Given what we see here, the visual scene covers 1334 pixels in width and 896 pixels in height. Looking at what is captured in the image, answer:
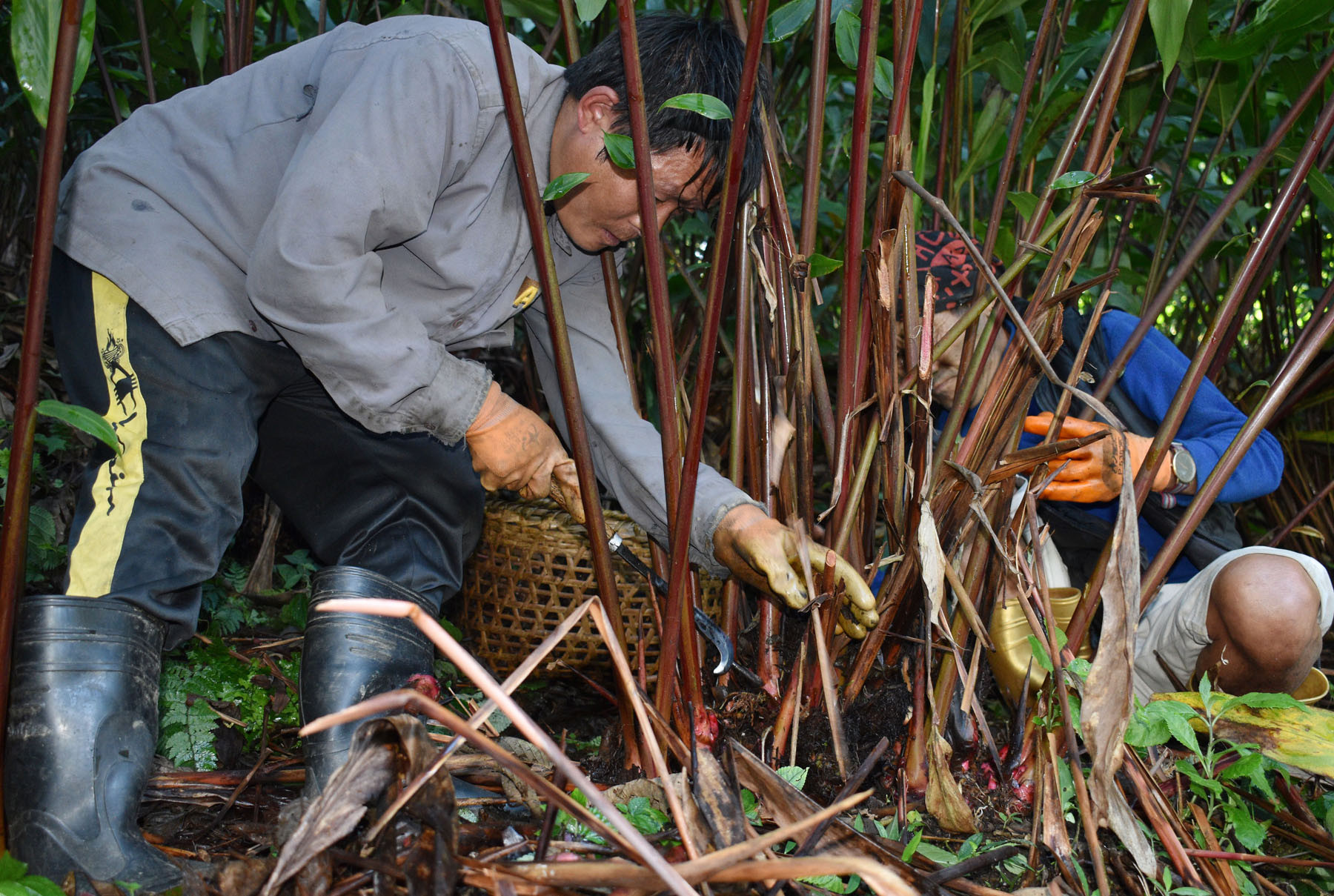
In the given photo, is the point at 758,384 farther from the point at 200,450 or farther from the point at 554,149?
the point at 200,450

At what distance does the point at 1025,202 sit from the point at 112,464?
1.17 m

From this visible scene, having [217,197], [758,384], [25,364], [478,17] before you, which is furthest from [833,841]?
[478,17]

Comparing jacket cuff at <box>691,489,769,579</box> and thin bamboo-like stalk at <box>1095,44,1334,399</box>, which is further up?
thin bamboo-like stalk at <box>1095,44,1334,399</box>

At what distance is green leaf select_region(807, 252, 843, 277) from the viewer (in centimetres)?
108

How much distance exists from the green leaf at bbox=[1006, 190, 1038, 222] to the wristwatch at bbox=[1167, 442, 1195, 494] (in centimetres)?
47

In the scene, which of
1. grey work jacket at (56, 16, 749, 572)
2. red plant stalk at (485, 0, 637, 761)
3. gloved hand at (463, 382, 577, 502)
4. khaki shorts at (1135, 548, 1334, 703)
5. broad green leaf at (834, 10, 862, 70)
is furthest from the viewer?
khaki shorts at (1135, 548, 1334, 703)

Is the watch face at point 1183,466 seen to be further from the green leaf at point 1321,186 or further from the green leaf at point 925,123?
the green leaf at point 925,123

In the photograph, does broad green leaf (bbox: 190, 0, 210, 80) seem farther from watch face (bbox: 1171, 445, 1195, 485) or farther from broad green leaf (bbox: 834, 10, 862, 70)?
watch face (bbox: 1171, 445, 1195, 485)

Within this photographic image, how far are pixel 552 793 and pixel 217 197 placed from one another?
3.08ft

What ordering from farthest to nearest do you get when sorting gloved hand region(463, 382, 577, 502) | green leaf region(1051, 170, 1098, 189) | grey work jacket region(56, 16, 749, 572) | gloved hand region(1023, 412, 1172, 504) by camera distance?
gloved hand region(1023, 412, 1172, 504), gloved hand region(463, 382, 577, 502), grey work jacket region(56, 16, 749, 572), green leaf region(1051, 170, 1098, 189)

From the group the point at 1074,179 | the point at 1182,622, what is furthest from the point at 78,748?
the point at 1182,622

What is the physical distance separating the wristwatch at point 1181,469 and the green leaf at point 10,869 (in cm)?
151

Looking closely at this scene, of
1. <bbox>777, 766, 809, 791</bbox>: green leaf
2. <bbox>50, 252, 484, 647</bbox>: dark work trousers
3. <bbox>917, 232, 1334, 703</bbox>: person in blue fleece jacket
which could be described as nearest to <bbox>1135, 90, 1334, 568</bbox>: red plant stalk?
<bbox>917, 232, 1334, 703</bbox>: person in blue fleece jacket

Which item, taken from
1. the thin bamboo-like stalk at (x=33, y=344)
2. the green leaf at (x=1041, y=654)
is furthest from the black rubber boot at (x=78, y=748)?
the green leaf at (x=1041, y=654)
